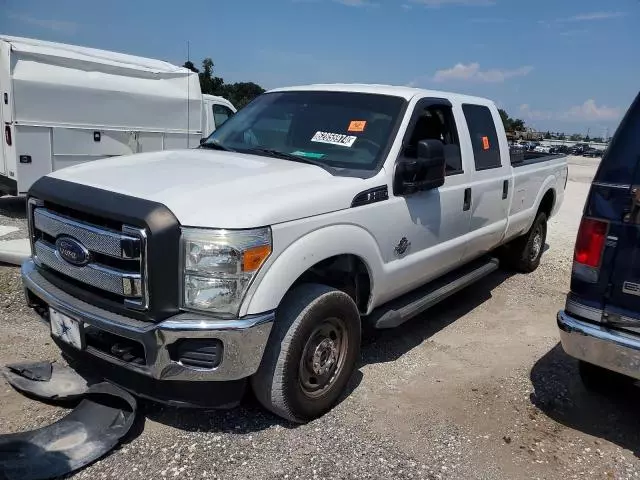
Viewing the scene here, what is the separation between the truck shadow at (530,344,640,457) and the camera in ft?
11.2

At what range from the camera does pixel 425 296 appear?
435 centimetres

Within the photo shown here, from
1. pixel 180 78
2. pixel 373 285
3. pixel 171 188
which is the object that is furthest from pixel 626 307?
pixel 180 78

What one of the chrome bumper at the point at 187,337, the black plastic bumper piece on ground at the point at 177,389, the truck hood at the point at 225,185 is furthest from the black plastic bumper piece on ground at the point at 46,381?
the truck hood at the point at 225,185

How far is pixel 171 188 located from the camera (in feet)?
9.46

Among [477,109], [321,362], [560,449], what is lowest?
[560,449]

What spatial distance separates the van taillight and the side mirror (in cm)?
106

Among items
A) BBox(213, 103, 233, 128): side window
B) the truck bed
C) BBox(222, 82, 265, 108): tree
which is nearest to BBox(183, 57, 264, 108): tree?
BBox(222, 82, 265, 108): tree

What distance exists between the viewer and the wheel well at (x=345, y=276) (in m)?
3.37

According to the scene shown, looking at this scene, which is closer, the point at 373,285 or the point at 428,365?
the point at 373,285

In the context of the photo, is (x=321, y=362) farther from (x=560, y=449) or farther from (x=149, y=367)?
(x=560, y=449)

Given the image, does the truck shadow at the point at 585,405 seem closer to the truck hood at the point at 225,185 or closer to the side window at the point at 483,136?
the side window at the point at 483,136

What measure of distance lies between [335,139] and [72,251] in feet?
6.22

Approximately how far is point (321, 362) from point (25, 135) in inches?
280

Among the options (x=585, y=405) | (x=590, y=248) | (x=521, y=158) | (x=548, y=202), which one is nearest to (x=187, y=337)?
(x=590, y=248)
